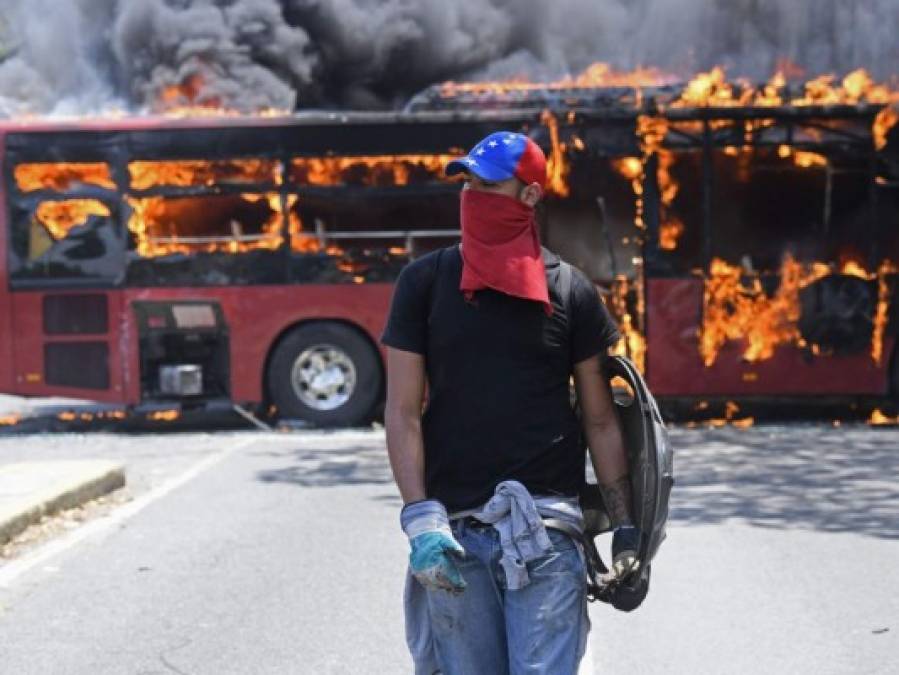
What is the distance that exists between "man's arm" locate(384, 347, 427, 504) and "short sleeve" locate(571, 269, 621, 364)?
1.22 feet

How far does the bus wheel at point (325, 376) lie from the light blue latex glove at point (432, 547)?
38.9ft

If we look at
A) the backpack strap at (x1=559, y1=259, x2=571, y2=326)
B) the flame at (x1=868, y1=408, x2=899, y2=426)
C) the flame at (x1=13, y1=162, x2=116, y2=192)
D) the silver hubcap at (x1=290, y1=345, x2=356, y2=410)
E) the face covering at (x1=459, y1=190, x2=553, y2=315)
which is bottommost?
the flame at (x1=868, y1=408, x2=899, y2=426)

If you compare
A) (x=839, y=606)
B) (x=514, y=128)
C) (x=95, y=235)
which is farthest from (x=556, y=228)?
(x=839, y=606)

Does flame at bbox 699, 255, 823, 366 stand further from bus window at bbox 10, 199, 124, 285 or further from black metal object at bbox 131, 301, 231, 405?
bus window at bbox 10, 199, 124, 285

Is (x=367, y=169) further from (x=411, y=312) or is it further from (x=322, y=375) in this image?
(x=411, y=312)

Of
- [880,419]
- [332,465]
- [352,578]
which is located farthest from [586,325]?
[880,419]

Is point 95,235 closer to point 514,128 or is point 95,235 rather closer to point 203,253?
point 203,253

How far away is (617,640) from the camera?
266 inches

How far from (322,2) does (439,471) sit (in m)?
23.1

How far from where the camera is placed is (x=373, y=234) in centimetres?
1569

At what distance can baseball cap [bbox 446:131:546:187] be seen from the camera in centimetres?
389

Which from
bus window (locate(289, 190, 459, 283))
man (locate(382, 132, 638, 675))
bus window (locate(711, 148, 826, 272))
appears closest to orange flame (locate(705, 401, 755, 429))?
bus window (locate(711, 148, 826, 272))

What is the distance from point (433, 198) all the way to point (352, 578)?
26.2 feet

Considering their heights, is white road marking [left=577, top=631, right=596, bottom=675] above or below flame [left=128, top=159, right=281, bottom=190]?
below
